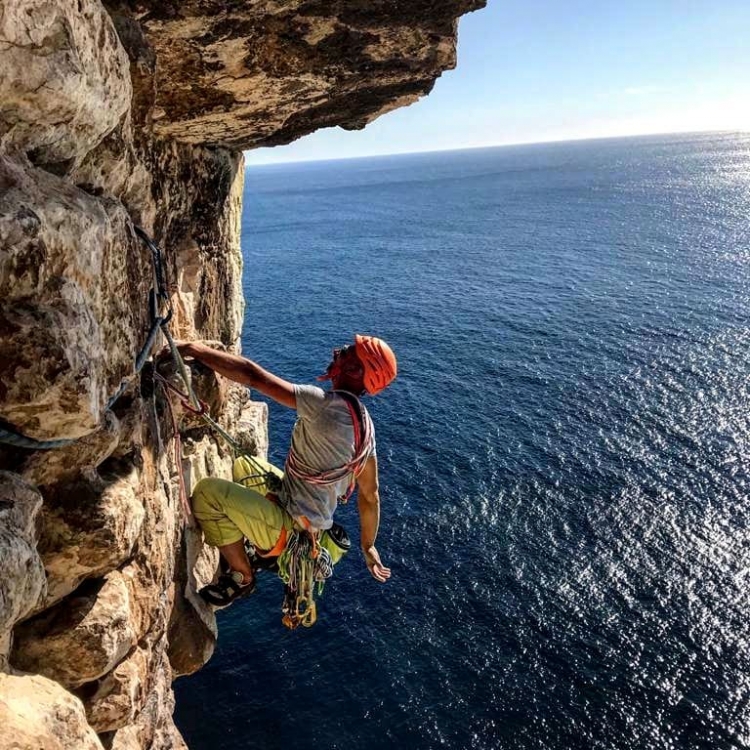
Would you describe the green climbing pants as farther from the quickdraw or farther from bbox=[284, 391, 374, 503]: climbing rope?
bbox=[284, 391, 374, 503]: climbing rope

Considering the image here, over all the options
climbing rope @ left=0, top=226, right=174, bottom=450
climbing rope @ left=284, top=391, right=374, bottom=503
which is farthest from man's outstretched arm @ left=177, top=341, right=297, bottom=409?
climbing rope @ left=284, top=391, right=374, bottom=503

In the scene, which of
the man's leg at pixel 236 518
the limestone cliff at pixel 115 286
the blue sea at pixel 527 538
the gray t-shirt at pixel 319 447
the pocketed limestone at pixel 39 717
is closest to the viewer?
the pocketed limestone at pixel 39 717

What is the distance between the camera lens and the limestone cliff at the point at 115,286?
16.9 ft

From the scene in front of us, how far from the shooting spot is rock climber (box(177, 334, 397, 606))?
309 inches

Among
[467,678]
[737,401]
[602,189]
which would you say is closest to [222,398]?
[467,678]

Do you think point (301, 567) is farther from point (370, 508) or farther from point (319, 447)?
point (319, 447)

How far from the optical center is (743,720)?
23.3 metres

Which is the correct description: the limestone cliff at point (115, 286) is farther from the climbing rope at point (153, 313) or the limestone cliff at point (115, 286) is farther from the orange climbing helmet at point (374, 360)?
the orange climbing helmet at point (374, 360)

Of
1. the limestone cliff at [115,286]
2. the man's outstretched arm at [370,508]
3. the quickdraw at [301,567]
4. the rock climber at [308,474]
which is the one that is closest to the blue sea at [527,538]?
the limestone cliff at [115,286]

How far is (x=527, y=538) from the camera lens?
3269 centimetres

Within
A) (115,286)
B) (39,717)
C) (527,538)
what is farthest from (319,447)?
(527,538)

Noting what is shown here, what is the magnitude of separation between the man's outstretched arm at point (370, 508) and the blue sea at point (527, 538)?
711 inches

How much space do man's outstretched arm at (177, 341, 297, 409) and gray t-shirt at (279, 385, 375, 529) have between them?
182 mm

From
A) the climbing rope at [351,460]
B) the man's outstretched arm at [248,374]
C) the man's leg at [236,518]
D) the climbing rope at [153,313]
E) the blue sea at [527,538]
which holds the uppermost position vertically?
the climbing rope at [153,313]
